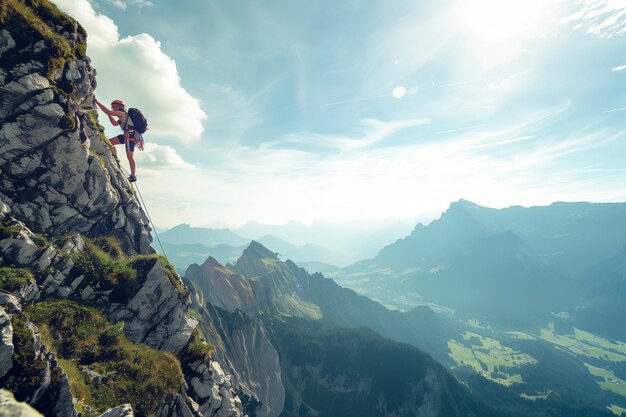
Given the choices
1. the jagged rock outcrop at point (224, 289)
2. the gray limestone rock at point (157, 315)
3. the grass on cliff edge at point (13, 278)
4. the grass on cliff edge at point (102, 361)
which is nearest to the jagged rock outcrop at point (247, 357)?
the jagged rock outcrop at point (224, 289)

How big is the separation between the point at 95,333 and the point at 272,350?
119 metres

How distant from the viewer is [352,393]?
14388 centimetres

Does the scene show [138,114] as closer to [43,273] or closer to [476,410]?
[43,273]

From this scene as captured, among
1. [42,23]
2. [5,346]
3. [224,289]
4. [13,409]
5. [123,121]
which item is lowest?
[224,289]

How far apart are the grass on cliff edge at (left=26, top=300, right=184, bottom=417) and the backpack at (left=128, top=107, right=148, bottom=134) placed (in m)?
18.3

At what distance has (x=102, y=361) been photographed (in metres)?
20.6

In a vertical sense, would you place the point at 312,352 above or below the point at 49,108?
below

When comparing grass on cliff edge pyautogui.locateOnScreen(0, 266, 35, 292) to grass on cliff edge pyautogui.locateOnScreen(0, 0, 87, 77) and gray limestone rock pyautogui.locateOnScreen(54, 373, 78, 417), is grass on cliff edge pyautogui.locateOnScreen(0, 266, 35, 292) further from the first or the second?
grass on cliff edge pyautogui.locateOnScreen(0, 0, 87, 77)

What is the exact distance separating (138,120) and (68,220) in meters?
12.1

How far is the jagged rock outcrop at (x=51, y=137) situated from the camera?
74.9 ft

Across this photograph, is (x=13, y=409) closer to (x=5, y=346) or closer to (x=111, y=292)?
(x=5, y=346)

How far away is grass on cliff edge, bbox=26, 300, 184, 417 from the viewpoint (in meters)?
18.3

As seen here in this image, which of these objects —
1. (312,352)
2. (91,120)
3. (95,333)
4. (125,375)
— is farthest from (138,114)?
(312,352)

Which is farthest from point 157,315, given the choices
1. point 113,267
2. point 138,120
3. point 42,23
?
point 42,23
